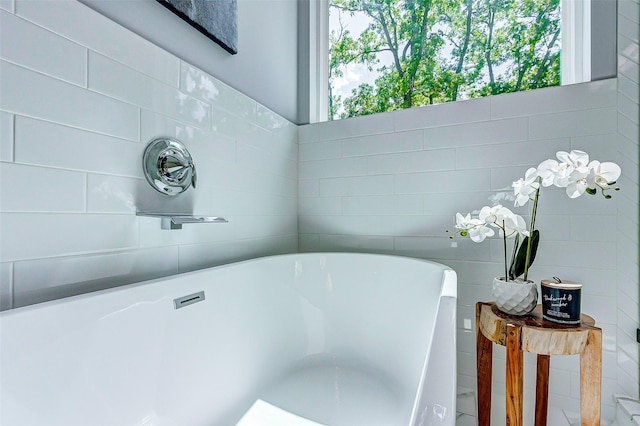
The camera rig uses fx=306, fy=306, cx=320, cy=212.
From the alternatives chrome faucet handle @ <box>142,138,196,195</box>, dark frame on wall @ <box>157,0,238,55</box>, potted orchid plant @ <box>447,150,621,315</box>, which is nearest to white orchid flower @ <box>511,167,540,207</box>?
potted orchid plant @ <box>447,150,621,315</box>

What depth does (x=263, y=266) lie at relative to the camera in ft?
4.17

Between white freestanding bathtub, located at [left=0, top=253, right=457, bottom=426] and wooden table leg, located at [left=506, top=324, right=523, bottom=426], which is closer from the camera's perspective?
white freestanding bathtub, located at [left=0, top=253, right=457, bottom=426]

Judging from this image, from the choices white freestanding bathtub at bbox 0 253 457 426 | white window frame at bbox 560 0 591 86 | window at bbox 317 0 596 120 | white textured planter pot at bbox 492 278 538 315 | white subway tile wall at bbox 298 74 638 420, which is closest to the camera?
white freestanding bathtub at bbox 0 253 457 426

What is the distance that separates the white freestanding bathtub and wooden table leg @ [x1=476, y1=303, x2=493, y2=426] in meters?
0.19

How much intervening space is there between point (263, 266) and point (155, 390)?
1.84 feet

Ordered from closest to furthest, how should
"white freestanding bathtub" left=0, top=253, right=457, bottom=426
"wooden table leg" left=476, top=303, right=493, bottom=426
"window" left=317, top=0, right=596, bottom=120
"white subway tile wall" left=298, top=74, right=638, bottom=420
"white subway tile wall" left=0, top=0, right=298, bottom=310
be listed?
"white freestanding bathtub" left=0, top=253, right=457, bottom=426 < "white subway tile wall" left=0, top=0, right=298, bottom=310 < "wooden table leg" left=476, top=303, right=493, bottom=426 < "white subway tile wall" left=298, top=74, right=638, bottom=420 < "window" left=317, top=0, right=596, bottom=120

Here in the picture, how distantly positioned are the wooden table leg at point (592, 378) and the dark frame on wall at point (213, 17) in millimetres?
1681

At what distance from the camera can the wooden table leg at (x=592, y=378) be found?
0.86 meters

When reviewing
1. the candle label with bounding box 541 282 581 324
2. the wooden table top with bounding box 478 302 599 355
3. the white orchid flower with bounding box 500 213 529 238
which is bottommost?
the wooden table top with bounding box 478 302 599 355

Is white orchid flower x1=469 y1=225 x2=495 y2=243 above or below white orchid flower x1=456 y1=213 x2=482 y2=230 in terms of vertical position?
below

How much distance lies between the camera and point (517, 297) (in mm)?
964

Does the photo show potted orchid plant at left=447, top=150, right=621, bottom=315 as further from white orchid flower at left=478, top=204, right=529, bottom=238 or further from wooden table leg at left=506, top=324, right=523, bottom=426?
wooden table leg at left=506, top=324, right=523, bottom=426

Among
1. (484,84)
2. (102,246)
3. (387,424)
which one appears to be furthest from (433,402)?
(484,84)

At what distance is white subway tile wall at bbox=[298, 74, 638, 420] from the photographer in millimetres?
1210
